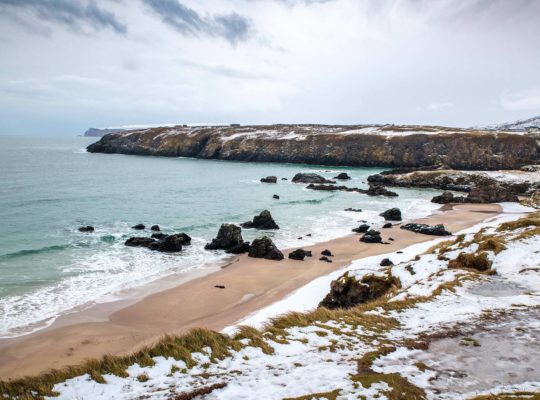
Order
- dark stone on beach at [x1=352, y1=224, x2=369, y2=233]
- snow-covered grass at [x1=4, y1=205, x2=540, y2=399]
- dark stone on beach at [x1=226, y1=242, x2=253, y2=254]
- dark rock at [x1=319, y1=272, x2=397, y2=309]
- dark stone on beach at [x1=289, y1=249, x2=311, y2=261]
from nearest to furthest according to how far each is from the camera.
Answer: snow-covered grass at [x1=4, y1=205, x2=540, y2=399], dark rock at [x1=319, y1=272, x2=397, y2=309], dark stone on beach at [x1=289, y1=249, x2=311, y2=261], dark stone on beach at [x1=226, y1=242, x2=253, y2=254], dark stone on beach at [x1=352, y1=224, x2=369, y2=233]

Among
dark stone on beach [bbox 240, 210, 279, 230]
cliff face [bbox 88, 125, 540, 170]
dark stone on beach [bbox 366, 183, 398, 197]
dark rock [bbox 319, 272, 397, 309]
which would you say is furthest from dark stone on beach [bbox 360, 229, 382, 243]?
cliff face [bbox 88, 125, 540, 170]

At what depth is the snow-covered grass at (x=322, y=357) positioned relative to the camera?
759cm

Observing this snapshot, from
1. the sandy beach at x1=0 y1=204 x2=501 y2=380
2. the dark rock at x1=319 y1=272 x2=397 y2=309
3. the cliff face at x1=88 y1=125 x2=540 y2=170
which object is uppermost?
the cliff face at x1=88 y1=125 x2=540 y2=170

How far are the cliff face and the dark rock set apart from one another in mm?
100618

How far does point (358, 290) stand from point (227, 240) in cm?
1615

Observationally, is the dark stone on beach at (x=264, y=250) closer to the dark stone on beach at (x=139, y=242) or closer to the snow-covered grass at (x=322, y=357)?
the dark stone on beach at (x=139, y=242)

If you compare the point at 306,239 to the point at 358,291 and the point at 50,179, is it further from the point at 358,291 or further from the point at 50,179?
the point at 50,179

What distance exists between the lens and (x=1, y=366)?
13.8 m

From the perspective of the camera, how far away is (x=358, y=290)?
17047 millimetres

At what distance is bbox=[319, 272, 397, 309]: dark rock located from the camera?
1683 centimetres

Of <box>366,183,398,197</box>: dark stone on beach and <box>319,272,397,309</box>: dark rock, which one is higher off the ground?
<box>366,183,398,197</box>: dark stone on beach

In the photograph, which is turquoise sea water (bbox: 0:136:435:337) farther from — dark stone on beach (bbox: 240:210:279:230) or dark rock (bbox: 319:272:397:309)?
dark rock (bbox: 319:272:397:309)

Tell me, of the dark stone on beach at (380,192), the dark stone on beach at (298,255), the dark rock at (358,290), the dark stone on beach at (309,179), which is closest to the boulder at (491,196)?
the dark stone on beach at (380,192)

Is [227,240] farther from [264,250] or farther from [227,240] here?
[264,250]
